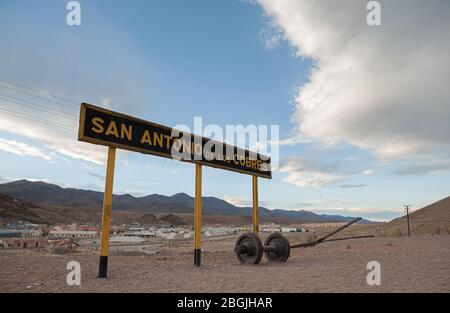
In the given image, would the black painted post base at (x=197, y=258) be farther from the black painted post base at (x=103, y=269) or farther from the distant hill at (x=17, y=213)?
the distant hill at (x=17, y=213)

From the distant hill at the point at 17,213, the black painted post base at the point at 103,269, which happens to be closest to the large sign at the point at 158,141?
the black painted post base at the point at 103,269

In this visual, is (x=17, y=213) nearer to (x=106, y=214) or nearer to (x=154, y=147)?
(x=154, y=147)

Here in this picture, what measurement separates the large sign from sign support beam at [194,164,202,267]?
0.48 metres

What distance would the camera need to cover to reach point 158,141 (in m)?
11.1

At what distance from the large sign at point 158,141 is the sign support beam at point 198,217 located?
19.0 inches

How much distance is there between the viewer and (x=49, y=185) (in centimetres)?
19975

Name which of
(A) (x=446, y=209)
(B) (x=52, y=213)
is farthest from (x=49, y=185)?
(A) (x=446, y=209)

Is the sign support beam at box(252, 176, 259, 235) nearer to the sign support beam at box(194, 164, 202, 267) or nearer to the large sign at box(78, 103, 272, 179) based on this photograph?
the large sign at box(78, 103, 272, 179)

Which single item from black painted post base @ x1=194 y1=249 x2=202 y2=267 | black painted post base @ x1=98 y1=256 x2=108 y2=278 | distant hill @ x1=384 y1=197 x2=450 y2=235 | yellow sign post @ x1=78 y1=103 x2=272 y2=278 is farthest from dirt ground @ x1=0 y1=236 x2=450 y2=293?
distant hill @ x1=384 y1=197 x2=450 y2=235

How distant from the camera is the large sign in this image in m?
9.25

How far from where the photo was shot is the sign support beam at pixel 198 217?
11.5 m

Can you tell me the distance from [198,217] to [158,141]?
303 centimetres
